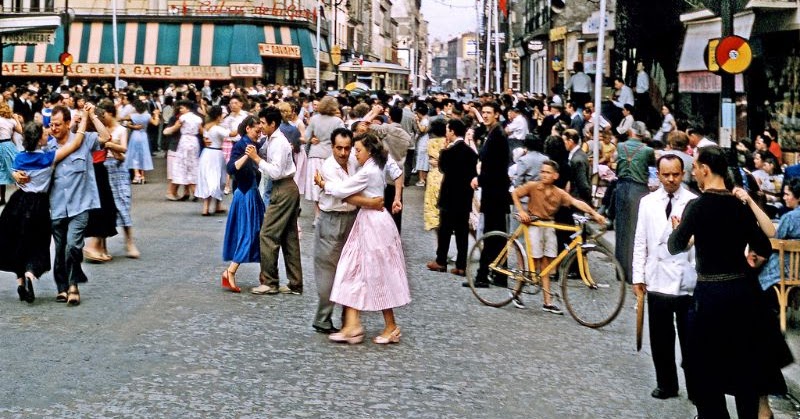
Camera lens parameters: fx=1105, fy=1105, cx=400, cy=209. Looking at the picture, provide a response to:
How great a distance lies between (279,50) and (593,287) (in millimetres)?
49582

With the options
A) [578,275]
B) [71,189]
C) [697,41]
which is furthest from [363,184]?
[697,41]

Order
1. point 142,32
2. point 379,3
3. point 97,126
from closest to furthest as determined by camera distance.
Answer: point 97,126
point 142,32
point 379,3

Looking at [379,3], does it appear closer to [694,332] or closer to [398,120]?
[398,120]

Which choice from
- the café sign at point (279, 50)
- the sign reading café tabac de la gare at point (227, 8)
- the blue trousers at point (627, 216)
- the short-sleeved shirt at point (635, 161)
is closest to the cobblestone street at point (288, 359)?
the blue trousers at point (627, 216)

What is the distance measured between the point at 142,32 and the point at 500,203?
4820 cm

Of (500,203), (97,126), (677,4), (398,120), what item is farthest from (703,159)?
(677,4)

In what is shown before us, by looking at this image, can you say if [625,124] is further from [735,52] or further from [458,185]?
[458,185]

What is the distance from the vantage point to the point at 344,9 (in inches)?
3364

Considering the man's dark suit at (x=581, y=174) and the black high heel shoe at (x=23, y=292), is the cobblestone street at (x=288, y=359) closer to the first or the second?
the black high heel shoe at (x=23, y=292)

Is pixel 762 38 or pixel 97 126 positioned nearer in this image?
pixel 97 126

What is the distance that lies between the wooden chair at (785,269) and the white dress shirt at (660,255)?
2.21 meters

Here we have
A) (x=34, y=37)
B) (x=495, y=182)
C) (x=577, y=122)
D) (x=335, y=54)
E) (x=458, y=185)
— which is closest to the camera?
(x=495, y=182)

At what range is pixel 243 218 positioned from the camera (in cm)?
1109

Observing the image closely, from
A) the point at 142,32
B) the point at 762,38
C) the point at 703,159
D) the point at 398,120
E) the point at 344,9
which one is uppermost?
the point at 344,9
